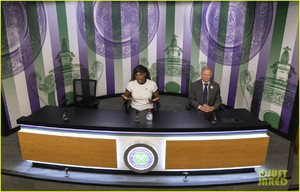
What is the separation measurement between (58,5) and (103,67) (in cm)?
193

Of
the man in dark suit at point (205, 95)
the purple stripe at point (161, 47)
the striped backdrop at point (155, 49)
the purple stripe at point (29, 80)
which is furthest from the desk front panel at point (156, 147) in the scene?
the purple stripe at point (161, 47)

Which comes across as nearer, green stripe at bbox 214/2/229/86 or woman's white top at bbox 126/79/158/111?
woman's white top at bbox 126/79/158/111

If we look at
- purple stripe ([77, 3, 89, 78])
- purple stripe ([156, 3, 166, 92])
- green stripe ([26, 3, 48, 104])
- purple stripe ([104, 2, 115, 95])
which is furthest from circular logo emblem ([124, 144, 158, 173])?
purple stripe ([156, 3, 166, 92])

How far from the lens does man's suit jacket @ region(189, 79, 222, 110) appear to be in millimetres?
3986

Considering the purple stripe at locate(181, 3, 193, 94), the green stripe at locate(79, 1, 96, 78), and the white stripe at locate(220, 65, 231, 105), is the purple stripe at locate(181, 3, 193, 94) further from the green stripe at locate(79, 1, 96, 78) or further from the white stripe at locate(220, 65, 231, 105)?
the green stripe at locate(79, 1, 96, 78)

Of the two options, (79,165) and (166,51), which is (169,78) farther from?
(79,165)

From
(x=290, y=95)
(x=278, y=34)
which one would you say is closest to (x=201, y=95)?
(x=290, y=95)

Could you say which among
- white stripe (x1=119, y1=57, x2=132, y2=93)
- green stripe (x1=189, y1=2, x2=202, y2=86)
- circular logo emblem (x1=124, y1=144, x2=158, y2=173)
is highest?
green stripe (x1=189, y1=2, x2=202, y2=86)

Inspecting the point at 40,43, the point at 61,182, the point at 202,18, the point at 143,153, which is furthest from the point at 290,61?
the point at 40,43

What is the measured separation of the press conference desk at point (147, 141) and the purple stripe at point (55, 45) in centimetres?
254

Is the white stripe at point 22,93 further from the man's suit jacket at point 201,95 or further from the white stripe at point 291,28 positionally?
the white stripe at point 291,28

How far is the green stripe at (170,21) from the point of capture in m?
6.52

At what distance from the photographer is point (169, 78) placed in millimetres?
7137

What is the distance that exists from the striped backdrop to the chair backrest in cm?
124
